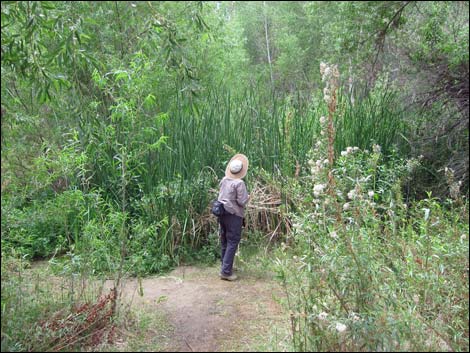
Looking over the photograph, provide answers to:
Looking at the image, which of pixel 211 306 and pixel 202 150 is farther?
pixel 202 150

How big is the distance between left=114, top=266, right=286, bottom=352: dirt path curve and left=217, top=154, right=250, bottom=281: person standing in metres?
0.22

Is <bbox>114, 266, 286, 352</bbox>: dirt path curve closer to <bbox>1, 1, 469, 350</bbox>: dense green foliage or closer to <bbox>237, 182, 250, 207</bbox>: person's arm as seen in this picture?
<bbox>1, 1, 469, 350</bbox>: dense green foliage

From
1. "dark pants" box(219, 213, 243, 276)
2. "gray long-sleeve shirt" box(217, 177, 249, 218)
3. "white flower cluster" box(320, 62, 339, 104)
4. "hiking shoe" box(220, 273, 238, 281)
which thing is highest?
"white flower cluster" box(320, 62, 339, 104)

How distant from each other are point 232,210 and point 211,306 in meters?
1.22

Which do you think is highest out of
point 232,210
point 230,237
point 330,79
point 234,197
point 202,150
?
point 330,79

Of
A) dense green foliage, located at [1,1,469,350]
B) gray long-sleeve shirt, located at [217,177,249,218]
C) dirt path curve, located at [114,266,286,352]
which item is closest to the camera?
dense green foliage, located at [1,1,469,350]

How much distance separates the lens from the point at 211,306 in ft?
15.5

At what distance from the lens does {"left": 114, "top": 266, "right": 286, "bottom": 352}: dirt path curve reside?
3.84 meters

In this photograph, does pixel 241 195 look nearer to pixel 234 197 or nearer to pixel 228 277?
pixel 234 197

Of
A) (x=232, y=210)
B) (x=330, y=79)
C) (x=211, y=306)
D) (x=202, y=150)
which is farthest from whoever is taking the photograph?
(x=202, y=150)

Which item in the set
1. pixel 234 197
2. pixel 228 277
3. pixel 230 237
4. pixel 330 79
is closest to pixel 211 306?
pixel 228 277

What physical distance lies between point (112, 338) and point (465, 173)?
4788 mm

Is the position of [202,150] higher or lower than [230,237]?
higher

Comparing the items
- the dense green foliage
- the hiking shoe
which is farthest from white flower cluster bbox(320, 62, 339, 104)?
the hiking shoe
